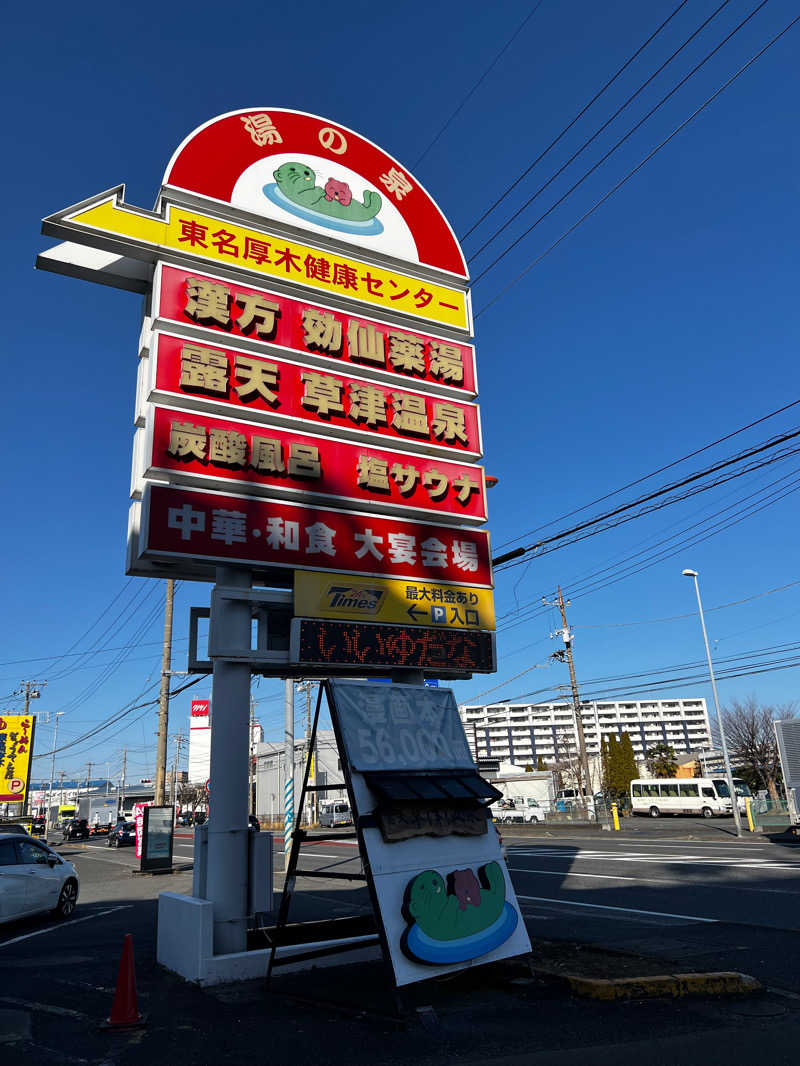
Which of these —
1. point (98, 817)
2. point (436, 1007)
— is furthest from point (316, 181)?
point (98, 817)

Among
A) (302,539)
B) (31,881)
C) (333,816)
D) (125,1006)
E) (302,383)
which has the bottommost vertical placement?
(333,816)

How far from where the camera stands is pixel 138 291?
1073 cm

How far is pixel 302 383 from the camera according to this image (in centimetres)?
1057

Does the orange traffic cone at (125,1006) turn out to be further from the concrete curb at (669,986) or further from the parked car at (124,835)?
the parked car at (124,835)

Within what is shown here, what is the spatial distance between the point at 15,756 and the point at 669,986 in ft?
161

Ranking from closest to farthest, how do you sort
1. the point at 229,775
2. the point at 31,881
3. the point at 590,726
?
the point at 229,775
the point at 31,881
the point at 590,726

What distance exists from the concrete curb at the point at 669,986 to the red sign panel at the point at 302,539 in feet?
17.6

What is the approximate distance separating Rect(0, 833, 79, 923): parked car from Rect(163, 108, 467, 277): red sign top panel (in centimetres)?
1175

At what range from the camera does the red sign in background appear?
957 centimetres

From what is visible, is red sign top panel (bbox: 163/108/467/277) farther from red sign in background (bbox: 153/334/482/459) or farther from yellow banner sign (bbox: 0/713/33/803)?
yellow banner sign (bbox: 0/713/33/803)

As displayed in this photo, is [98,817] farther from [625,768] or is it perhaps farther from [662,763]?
[662,763]

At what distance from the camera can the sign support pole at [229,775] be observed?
8.48m

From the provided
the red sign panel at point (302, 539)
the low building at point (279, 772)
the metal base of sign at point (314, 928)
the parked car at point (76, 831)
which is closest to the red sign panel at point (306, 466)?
the red sign panel at point (302, 539)

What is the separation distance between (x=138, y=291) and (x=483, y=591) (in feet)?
22.1
